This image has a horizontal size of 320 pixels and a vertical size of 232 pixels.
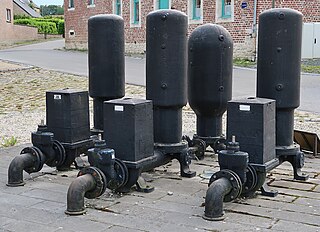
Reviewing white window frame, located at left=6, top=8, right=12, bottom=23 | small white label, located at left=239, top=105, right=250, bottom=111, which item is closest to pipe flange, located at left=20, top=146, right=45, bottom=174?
small white label, located at left=239, top=105, right=250, bottom=111

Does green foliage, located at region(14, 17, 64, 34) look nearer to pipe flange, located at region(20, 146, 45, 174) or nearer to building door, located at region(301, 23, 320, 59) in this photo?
building door, located at region(301, 23, 320, 59)

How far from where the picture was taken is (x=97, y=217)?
4.64 metres

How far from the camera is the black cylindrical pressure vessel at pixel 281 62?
18.6 feet

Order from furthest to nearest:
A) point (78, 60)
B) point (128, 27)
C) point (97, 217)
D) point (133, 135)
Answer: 1. point (128, 27)
2. point (78, 60)
3. point (133, 135)
4. point (97, 217)

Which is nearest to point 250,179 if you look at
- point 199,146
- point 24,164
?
point 199,146

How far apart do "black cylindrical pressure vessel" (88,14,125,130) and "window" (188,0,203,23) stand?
18732 millimetres

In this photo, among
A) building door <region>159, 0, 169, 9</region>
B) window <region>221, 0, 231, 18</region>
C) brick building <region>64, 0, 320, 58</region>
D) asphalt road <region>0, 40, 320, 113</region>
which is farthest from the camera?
building door <region>159, 0, 169, 9</region>

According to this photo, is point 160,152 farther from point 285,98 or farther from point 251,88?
point 251,88

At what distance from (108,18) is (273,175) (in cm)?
279

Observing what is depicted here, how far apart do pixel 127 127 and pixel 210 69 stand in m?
1.84

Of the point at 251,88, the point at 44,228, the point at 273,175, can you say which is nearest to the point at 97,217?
the point at 44,228

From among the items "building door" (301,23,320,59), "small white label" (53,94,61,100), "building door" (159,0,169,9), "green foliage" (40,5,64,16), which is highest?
"green foliage" (40,5,64,16)

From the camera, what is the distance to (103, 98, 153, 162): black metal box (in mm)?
5277

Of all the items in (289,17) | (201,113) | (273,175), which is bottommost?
(273,175)
